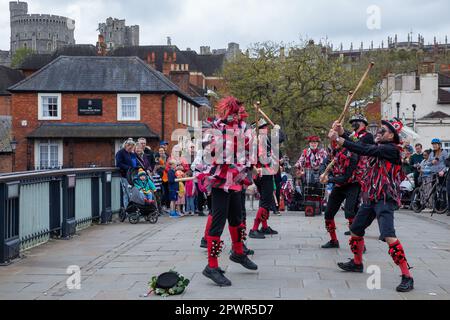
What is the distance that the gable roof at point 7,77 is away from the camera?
3088 inches

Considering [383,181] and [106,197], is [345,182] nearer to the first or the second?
[383,181]

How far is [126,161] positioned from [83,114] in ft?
91.1

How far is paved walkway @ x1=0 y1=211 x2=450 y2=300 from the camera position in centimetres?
702

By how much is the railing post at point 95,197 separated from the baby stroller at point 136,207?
658 millimetres

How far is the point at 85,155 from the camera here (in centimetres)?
4128

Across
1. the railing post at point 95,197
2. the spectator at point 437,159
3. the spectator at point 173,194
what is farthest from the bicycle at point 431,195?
the railing post at point 95,197

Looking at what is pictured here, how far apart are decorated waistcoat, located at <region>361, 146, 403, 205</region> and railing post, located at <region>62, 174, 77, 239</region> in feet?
20.0

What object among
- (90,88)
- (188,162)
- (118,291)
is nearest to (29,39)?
(90,88)

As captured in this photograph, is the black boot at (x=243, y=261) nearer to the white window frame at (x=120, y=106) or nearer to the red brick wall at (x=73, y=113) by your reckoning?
the red brick wall at (x=73, y=113)

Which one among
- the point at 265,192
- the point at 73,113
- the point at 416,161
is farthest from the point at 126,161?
the point at 73,113

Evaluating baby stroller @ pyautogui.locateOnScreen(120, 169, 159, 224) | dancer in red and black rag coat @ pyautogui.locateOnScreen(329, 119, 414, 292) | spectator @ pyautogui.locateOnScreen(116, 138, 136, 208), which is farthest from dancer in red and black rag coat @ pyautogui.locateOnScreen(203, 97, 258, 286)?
spectator @ pyautogui.locateOnScreen(116, 138, 136, 208)

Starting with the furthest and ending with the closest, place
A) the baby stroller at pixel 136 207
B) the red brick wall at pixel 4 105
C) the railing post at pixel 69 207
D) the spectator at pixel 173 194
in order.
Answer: the red brick wall at pixel 4 105 → the spectator at pixel 173 194 → the baby stroller at pixel 136 207 → the railing post at pixel 69 207

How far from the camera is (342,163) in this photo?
974cm

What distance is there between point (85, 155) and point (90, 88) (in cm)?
404
